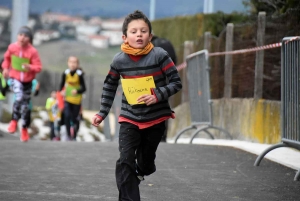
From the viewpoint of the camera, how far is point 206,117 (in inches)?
572

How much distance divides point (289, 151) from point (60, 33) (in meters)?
53.2

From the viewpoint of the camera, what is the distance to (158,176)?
350 inches

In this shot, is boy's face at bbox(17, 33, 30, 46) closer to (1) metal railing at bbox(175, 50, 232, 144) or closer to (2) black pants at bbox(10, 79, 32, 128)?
(2) black pants at bbox(10, 79, 32, 128)

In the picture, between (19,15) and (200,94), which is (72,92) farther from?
(19,15)

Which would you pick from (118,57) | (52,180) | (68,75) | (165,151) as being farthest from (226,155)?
(68,75)

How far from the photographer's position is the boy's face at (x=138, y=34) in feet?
21.7

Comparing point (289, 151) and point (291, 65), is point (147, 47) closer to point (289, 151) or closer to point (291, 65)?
point (291, 65)

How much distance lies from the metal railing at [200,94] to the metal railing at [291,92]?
16.0 ft

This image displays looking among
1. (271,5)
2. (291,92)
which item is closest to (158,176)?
(291,92)

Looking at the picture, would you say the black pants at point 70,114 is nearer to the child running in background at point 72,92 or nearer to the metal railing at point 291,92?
the child running in background at point 72,92

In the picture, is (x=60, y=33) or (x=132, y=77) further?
(x=60, y=33)

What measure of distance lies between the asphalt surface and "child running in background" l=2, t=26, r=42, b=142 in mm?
1681

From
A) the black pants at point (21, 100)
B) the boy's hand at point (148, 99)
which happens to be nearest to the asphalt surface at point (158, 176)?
the boy's hand at point (148, 99)

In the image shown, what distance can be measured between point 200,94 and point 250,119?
2.98 feet
